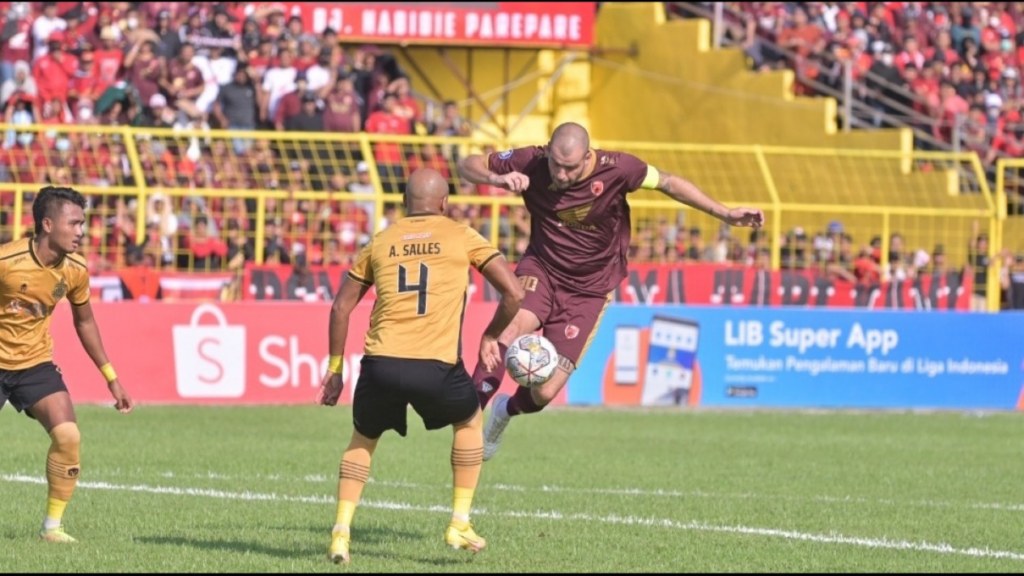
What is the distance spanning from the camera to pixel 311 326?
19.7 metres

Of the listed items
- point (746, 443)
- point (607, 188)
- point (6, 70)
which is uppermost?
point (6, 70)

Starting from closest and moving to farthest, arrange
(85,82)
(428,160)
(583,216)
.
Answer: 1. (583,216)
2. (428,160)
3. (85,82)

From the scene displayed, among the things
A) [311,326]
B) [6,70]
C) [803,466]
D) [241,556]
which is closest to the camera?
[241,556]

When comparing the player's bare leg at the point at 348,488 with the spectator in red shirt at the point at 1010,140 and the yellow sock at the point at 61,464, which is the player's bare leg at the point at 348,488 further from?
the spectator in red shirt at the point at 1010,140

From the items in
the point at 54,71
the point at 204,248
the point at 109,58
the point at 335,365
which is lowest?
the point at 335,365

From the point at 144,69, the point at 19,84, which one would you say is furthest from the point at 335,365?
the point at 144,69

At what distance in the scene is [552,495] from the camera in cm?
1213

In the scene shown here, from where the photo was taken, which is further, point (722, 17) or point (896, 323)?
point (722, 17)

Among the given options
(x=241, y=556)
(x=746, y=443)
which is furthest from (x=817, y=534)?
(x=746, y=443)

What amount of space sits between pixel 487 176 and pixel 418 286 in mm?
1841

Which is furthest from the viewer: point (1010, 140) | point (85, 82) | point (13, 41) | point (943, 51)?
point (943, 51)

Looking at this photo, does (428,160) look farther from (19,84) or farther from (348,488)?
(348,488)

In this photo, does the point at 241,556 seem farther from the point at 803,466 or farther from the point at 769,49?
the point at 769,49

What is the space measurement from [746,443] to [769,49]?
1460 centimetres
